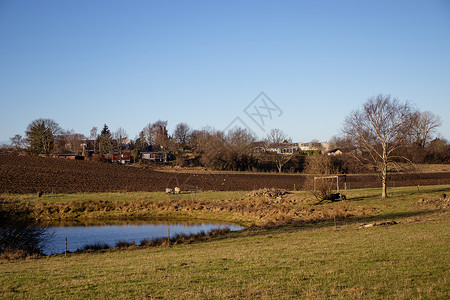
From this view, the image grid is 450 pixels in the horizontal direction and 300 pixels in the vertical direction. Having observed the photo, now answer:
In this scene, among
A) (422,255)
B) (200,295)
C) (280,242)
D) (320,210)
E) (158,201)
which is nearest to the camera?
(200,295)

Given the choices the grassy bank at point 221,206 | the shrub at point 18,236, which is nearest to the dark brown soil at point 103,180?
the grassy bank at point 221,206

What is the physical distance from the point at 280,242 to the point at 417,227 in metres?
8.11

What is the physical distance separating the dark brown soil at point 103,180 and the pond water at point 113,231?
18.2 meters

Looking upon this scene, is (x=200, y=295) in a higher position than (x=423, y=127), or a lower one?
lower

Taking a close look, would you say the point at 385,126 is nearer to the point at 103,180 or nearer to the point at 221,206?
the point at 221,206

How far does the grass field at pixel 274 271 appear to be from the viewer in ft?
36.0

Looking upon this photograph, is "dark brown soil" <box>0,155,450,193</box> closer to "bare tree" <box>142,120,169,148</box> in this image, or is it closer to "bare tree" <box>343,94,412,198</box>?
"bare tree" <box>343,94,412,198</box>

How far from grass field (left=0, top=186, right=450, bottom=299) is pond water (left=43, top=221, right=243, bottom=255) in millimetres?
7635

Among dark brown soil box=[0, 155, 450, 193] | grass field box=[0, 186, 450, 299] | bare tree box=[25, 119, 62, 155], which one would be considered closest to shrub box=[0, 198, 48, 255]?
grass field box=[0, 186, 450, 299]

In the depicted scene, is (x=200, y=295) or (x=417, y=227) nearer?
(x=200, y=295)

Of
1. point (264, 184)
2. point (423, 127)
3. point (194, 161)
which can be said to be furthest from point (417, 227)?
point (423, 127)

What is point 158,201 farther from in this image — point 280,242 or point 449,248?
point 449,248

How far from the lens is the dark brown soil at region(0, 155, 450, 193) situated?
182 ft

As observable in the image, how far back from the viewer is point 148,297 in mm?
10969
